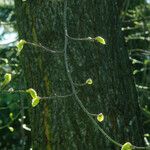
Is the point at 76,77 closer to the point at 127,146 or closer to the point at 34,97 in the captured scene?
the point at 34,97

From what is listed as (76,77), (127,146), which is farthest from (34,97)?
(76,77)

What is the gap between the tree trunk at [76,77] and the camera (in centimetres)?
239

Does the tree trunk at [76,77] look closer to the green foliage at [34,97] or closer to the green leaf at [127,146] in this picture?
the green foliage at [34,97]

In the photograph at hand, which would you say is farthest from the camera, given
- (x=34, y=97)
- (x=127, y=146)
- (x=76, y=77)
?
(x=76, y=77)

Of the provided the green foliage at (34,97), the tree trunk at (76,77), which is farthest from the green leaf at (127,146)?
the tree trunk at (76,77)

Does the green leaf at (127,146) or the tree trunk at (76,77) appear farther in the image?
the tree trunk at (76,77)

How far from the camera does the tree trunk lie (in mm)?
2395

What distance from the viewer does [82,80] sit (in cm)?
241

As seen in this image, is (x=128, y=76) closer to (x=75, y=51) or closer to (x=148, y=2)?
(x=75, y=51)

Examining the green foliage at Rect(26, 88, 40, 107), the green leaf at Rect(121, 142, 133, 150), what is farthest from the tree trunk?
the green leaf at Rect(121, 142, 133, 150)

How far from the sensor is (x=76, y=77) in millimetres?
2402

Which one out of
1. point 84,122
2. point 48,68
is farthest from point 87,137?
point 48,68

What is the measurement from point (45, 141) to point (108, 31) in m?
0.67

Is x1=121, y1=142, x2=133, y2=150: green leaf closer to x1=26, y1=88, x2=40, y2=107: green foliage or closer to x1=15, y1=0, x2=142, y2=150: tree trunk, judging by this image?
x1=26, y1=88, x2=40, y2=107: green foliage
